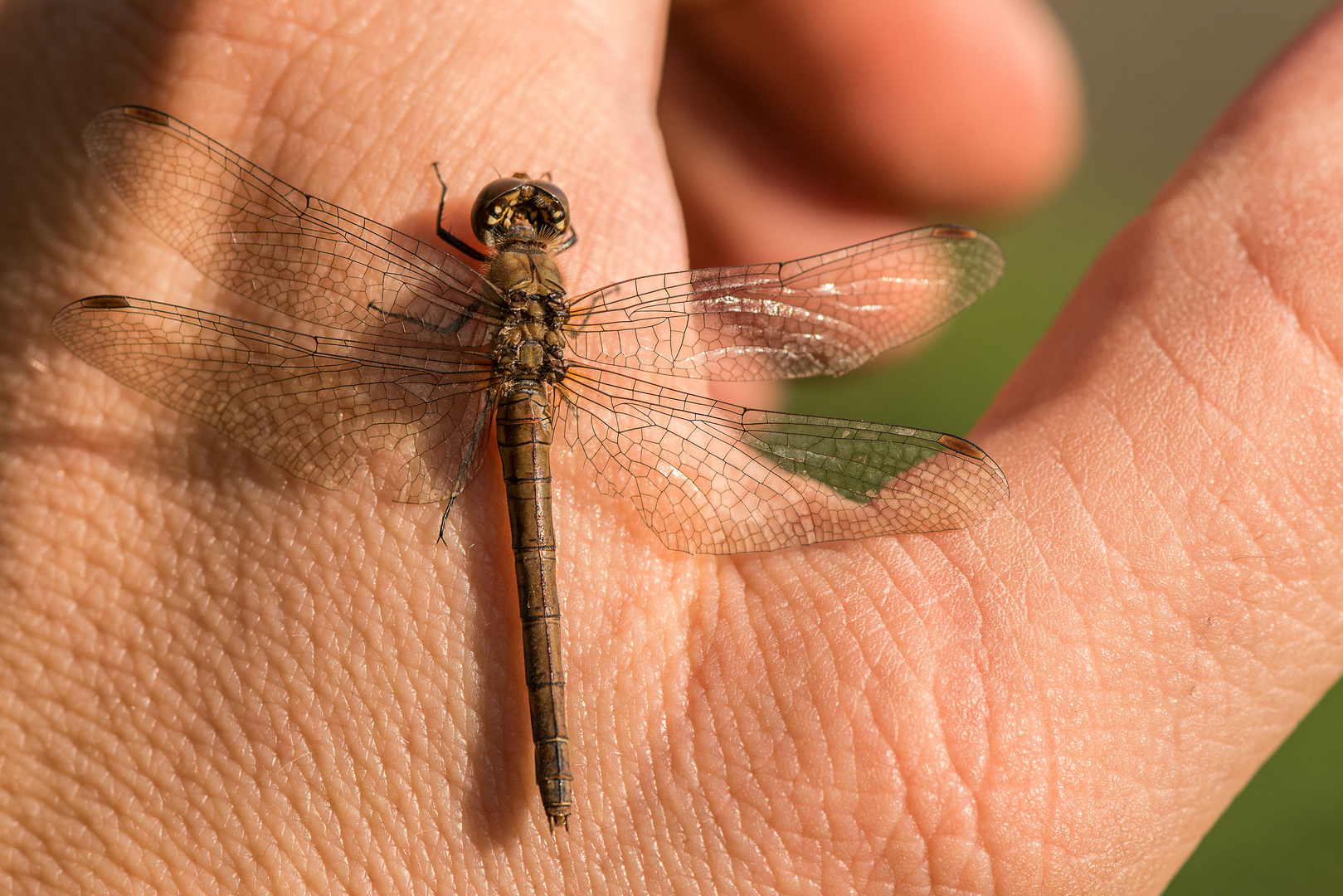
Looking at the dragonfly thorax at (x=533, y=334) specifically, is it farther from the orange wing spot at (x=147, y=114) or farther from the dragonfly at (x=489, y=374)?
the orange wing spot at (x=147, y=114)

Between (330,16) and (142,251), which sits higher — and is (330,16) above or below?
above

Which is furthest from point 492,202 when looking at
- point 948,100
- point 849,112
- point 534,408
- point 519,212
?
point 948,100

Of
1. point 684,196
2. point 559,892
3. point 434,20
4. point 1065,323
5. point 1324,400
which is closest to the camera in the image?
point 559,892

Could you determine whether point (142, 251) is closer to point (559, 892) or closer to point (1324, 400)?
point (559, 892)

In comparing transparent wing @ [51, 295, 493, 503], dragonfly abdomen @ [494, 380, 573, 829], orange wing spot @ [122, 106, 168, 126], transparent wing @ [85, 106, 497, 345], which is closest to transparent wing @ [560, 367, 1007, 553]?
dragonfly abdomen @ [494, 380, 573, 829]

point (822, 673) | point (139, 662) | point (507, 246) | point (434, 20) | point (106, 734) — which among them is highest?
point (434, 20)

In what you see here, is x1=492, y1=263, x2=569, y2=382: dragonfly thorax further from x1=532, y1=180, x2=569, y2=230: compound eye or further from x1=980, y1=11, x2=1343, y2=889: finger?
x1=980, y1=11, x2=1343, y2=889: finger

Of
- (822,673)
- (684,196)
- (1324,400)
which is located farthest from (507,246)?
(684,196)
